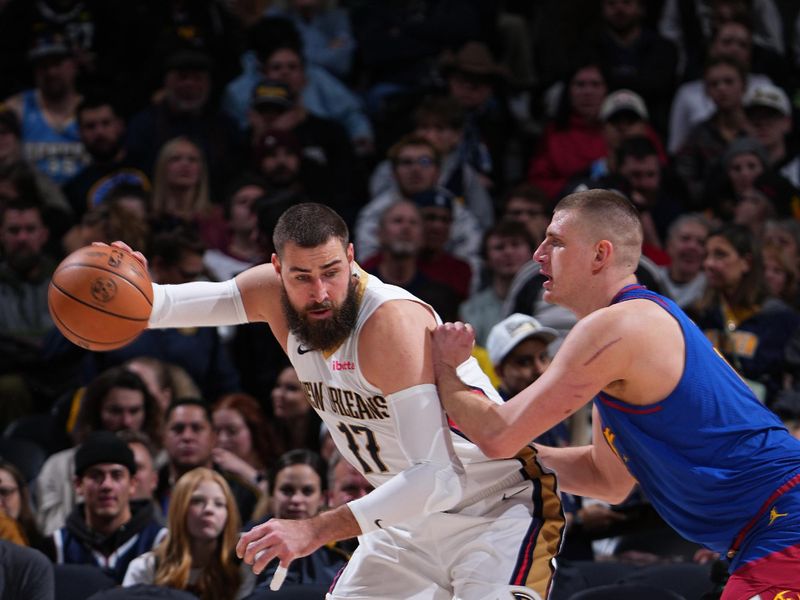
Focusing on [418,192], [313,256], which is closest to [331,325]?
[313,256]

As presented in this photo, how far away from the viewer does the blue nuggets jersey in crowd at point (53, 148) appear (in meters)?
10.6

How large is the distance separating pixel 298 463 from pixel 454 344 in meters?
2.62

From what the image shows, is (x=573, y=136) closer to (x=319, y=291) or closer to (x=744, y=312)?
(x=744, y=312)

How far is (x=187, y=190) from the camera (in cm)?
973

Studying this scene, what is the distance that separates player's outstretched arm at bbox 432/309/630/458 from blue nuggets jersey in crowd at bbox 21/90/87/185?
6.85 metres

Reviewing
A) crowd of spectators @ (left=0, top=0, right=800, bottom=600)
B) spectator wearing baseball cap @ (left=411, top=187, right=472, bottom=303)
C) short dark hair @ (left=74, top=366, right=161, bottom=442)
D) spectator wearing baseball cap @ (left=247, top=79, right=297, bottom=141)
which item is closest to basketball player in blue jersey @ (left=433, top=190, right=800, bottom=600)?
crowd of spectators @ (left=0, top=0, right=800, bottom=600)

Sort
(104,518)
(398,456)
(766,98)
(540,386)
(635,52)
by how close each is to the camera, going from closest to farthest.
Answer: (540,386)
(398,456)
(104,518)
(766,98)
(635,52)

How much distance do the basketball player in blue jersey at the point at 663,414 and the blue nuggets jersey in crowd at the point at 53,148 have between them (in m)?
6.91

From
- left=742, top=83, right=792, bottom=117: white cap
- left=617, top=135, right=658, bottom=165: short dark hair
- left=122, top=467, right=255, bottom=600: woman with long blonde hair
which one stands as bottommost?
left=122, top=467, right=255, bottom=600: woman with long blonde hair

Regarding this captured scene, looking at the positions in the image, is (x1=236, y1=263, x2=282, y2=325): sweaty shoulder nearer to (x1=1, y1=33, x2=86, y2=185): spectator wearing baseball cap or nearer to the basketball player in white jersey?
the basketball player in white jersey

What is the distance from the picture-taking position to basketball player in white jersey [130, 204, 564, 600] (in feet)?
14.4

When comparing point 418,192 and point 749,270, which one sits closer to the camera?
point 749,270

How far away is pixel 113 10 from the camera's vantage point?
38.2 feet

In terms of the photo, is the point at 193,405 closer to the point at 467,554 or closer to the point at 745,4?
the point at 467,554
